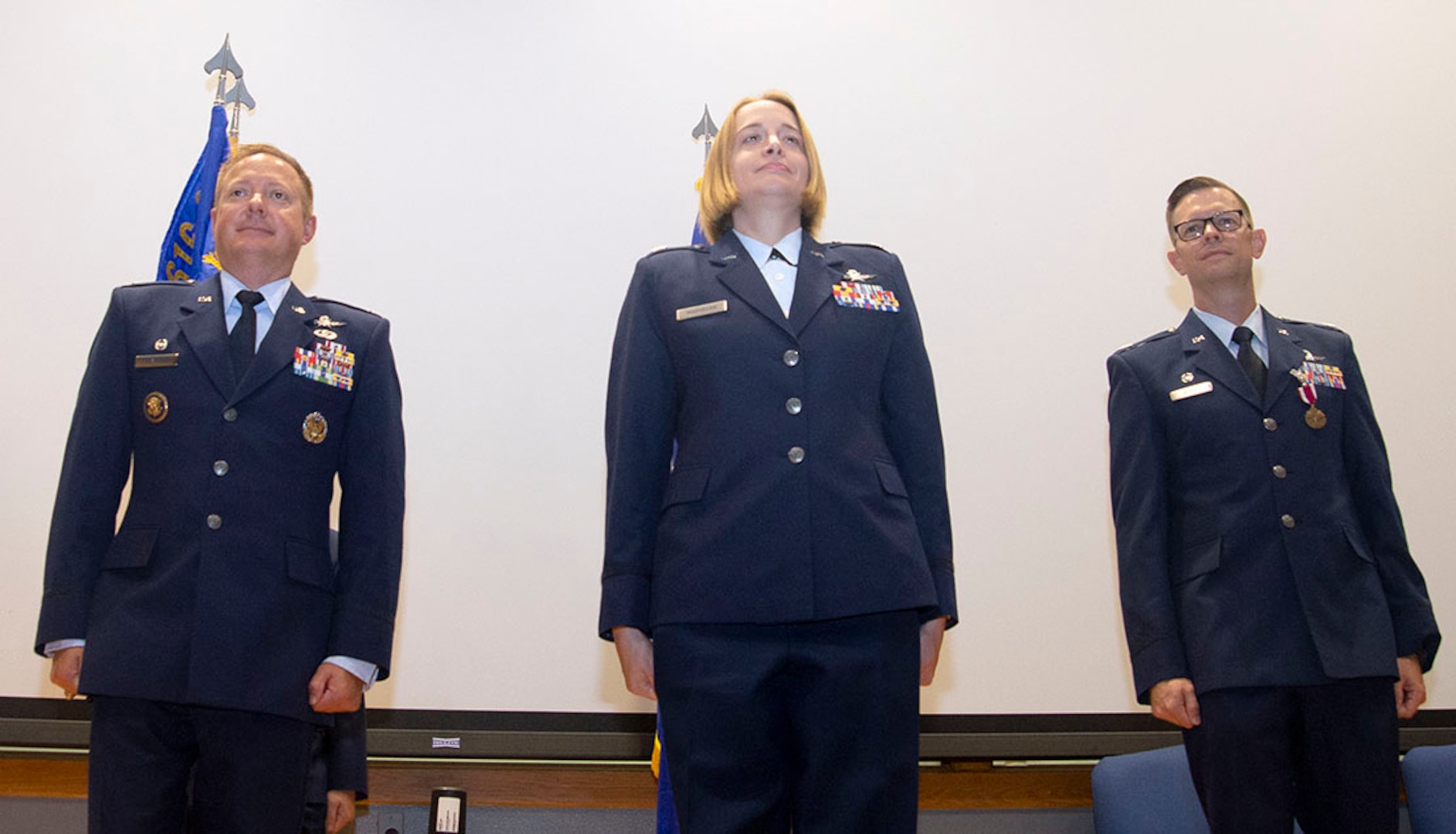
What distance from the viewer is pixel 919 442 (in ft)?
6.45

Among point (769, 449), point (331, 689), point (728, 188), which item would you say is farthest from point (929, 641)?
point (331, 689)

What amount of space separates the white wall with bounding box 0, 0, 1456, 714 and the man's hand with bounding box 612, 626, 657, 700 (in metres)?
1.68

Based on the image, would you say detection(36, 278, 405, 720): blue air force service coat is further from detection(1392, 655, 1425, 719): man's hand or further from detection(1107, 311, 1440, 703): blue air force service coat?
detection(1392, 655, 1425, 719): man's hand

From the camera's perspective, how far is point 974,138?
3.91m

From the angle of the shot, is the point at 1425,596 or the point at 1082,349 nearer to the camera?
the point at 1425,596

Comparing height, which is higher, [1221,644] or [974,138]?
[974,138]

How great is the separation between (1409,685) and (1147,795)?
3.51 ft

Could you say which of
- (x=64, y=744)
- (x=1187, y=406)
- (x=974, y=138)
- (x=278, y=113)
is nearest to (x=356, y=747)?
(x=64, y=744)

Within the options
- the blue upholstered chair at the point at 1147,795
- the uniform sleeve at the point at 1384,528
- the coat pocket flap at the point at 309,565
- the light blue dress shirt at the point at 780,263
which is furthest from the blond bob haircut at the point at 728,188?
the blue upholstered chair at the point at 1147,795

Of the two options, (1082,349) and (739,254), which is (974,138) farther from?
(739,254)

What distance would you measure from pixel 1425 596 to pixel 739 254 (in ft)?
5.01

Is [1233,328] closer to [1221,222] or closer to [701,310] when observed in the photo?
[1221,222]

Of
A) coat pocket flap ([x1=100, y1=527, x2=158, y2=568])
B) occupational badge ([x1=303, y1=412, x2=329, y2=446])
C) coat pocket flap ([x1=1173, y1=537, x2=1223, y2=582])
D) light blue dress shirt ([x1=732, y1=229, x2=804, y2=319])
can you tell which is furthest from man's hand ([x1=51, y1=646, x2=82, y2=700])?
coat pocket flap ([x1=1173, y1=537, x2=1223, y2=582])

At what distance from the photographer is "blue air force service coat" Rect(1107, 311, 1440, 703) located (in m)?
2.15
